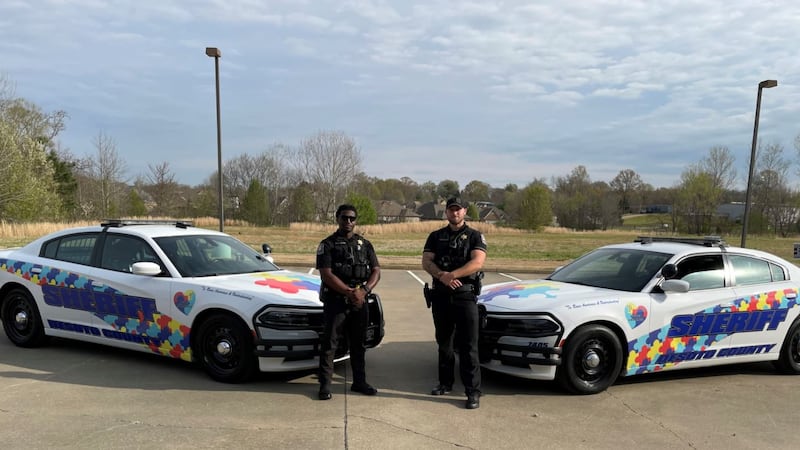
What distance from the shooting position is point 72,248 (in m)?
6.42

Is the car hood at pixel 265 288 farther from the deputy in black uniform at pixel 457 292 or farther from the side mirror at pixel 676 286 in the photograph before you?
→ the side mirror at pixel 676 286

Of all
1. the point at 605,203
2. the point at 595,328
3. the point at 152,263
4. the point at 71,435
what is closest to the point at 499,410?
the point at 595,328

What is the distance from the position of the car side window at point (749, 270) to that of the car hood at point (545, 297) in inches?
60.7

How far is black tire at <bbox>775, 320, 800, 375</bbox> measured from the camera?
609 cm

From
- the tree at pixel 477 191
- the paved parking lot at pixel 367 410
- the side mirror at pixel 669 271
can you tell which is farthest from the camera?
the tree at pixel 477 191

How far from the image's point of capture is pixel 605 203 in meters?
83.1

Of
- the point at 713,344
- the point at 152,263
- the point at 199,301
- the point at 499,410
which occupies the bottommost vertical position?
the point at 499,410

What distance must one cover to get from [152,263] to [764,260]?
676 cm

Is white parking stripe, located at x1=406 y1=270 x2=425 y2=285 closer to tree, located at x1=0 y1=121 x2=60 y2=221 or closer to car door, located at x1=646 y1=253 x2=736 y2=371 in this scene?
car door, located at x1=646 y1=253 x2=736 y2=371

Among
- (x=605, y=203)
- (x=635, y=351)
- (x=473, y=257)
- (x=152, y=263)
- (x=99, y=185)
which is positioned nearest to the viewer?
(x=473, y=257)

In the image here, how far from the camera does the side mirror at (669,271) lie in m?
5.53

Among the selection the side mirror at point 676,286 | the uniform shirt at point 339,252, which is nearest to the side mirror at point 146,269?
the uniform shirt at point 339,252

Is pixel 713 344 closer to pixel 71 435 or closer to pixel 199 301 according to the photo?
pixel 199 301

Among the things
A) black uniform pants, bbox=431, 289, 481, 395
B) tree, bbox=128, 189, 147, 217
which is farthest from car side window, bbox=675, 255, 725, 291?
tree, bbox=128, 189, 147, 217
